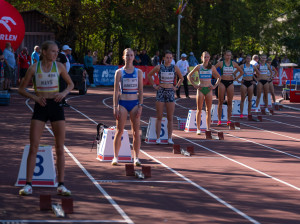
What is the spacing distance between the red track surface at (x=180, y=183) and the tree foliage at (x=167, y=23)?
23.4 metres

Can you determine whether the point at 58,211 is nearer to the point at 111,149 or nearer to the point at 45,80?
the point at 45,80

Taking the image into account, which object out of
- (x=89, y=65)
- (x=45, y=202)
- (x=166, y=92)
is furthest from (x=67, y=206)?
(x=89, y=65)

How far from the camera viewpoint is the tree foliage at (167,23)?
135 feet

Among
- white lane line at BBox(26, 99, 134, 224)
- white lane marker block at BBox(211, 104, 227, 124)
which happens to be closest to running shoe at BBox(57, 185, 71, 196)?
white lane line at BBox(26, 99, 134, 224)

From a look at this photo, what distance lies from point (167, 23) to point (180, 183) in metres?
35.7

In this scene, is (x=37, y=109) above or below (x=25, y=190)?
above

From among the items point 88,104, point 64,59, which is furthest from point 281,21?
point 64,59

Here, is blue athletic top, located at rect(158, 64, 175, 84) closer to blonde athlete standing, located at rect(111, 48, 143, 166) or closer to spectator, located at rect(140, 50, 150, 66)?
blonde athlete standing, located at rect(111, 48, 143, 166)

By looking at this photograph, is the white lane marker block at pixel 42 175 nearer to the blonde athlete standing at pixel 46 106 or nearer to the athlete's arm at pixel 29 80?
the blonde athlete standing at pixel 46 106

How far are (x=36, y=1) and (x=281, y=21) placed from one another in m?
24.2

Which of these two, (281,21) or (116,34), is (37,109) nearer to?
(116,34)

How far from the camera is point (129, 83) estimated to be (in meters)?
12.1

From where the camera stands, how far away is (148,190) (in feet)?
33.6

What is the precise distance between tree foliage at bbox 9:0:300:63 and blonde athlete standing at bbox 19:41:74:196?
30.5 metres
